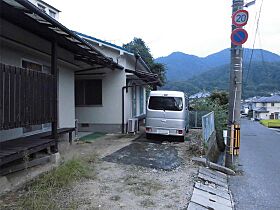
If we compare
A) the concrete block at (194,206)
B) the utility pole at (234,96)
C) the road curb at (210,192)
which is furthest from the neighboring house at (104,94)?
the concrete block at (194,206)

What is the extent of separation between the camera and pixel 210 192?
5.79 meters

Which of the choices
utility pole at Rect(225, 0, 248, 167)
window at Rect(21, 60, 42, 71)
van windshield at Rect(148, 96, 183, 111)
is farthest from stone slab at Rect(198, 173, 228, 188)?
window at Rect(21, 60, 42, 71)

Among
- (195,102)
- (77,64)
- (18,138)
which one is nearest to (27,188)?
(18,138)

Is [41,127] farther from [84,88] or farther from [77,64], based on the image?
[84,88]

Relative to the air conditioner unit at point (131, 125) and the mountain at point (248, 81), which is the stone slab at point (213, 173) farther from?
the mountain at point (248, 81)

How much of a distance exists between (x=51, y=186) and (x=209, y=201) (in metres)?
2.82

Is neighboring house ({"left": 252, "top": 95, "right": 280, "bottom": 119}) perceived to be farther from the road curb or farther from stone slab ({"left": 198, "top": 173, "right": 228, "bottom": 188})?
stone slab ({"left": 198, "top": 173, "right": 228, "bottom": 188})

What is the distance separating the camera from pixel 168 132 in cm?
1134

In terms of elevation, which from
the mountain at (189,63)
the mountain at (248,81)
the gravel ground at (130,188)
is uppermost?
the mountain at (189,63)

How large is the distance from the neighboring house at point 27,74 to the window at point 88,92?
202 inches

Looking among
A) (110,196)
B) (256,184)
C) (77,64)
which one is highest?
(77,64)

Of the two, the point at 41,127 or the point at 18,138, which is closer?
the point at 18,138

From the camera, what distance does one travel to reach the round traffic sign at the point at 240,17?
7.94 meters

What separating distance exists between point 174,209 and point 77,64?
25.5ft
